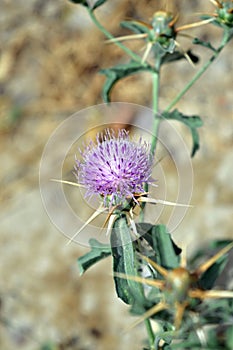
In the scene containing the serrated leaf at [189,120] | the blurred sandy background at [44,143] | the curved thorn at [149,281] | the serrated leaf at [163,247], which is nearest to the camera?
the curved thorn at [149,281]

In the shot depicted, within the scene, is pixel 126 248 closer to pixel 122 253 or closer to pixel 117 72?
pixel 122 253

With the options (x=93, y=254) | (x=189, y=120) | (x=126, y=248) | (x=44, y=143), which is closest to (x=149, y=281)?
(x=126, y=248)

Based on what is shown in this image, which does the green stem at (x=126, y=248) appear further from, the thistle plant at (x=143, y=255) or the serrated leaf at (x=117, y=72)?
the serrated leaf at (x=117, y=72)

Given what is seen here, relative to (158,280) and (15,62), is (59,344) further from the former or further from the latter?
(15,62)

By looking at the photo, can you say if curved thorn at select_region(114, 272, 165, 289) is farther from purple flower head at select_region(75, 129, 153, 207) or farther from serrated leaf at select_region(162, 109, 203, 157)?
serrated leaf at select_region(162, 109, 203, 157)

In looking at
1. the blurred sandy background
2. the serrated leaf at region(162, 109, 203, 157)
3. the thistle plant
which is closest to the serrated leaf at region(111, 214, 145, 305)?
the thistle plant

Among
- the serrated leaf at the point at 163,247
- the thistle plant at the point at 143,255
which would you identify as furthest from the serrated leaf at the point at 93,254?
the serrated leaf at the point at 163,247
